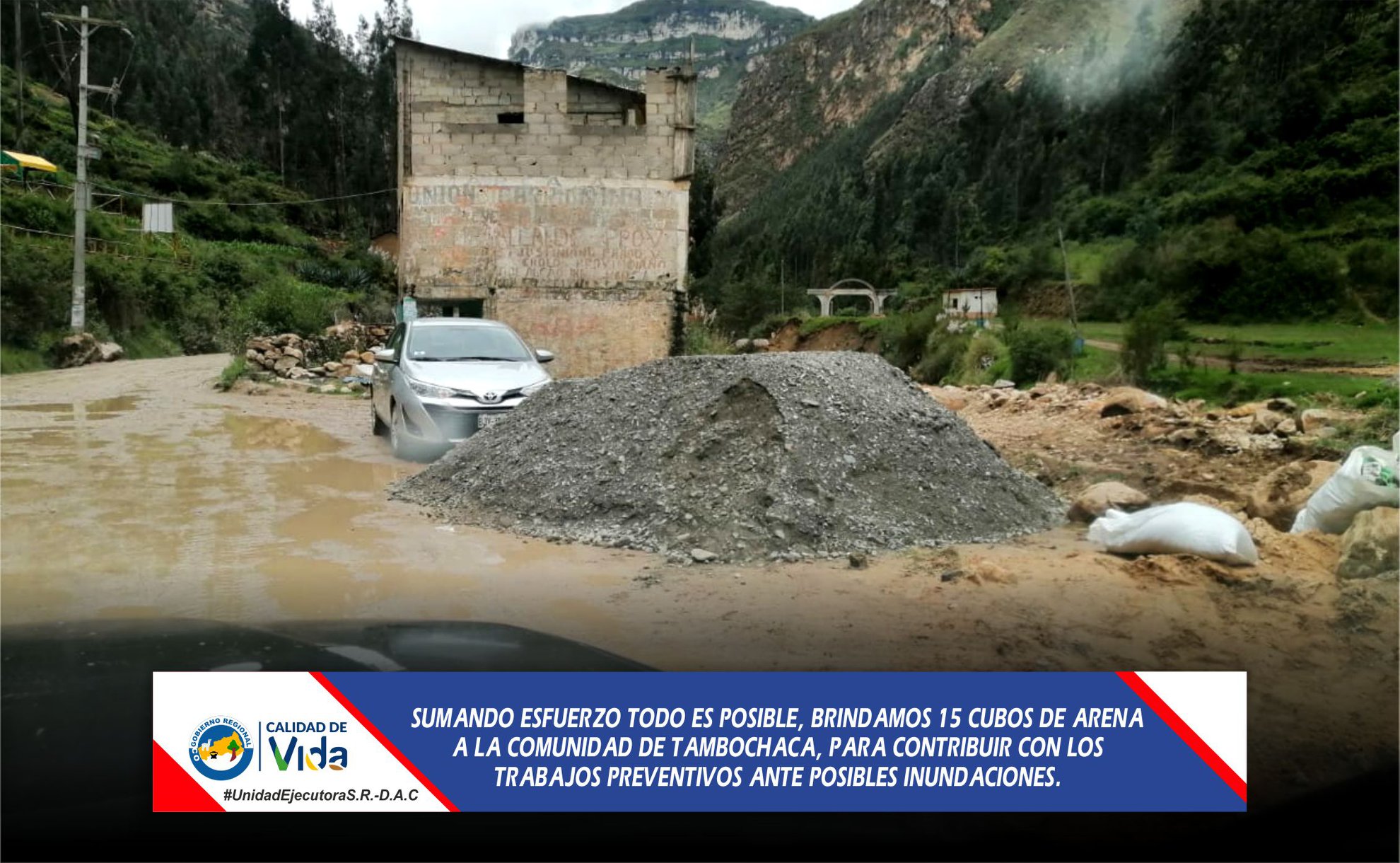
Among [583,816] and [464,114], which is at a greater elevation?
[464,114]

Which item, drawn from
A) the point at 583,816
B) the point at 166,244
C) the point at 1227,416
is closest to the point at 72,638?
the point at 583,816

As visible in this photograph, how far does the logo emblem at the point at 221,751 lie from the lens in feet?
9.26

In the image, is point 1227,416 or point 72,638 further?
point 1227,416

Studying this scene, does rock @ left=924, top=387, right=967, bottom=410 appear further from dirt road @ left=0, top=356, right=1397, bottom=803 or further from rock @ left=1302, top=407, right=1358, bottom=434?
dirt road @ left=0, top=356, right=1397, bottom=803

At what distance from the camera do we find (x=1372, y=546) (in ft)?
16.5

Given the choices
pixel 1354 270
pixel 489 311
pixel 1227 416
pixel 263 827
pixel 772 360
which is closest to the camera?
pixel 263 827

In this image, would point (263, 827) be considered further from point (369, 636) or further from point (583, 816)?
point (369, 636)

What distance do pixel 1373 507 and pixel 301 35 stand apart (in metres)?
68.3

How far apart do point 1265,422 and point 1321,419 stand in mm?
594

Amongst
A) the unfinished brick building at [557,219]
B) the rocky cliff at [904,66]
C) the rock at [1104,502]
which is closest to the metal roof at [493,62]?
the unfinished brick building at [557,219]

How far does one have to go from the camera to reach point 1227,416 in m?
11.6

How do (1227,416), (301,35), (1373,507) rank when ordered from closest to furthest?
(1373,507), (1227,416), (301,35)

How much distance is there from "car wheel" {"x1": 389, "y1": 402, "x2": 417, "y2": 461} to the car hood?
489mm

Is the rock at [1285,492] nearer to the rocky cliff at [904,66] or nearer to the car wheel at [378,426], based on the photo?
the car wheel at [378,426]
